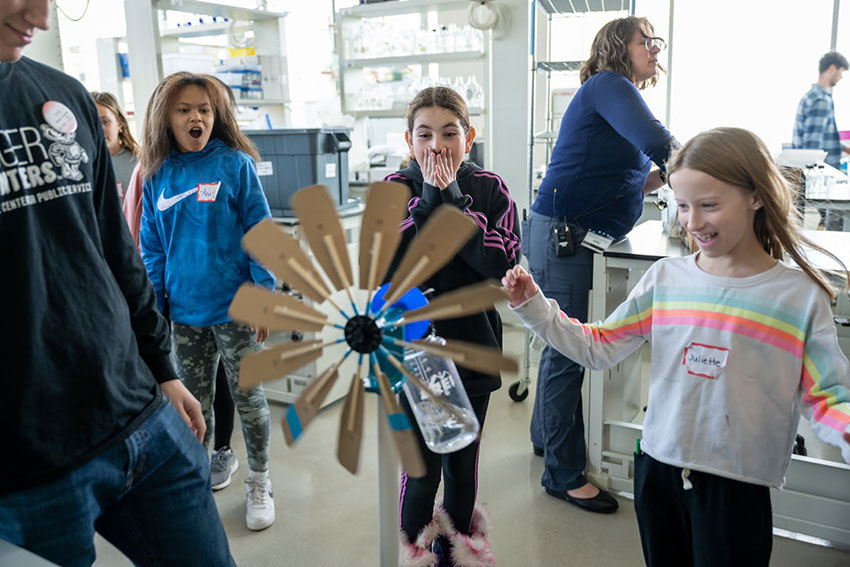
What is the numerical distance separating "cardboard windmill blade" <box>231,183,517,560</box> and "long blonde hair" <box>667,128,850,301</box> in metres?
0.77

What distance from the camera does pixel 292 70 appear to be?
440 cm

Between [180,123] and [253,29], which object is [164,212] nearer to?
[180,123]

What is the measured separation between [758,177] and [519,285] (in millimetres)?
467

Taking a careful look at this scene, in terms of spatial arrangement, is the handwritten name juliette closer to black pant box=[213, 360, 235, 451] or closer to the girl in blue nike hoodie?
the girl in blue nike hoodie

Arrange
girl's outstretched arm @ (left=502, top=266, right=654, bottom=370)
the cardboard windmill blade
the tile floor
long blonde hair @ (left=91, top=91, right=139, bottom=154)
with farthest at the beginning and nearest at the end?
long blonde hair @ (left=91, top=91, right=139, bottom=154) → the tile floor → girl's outstretched arm @ (left=502, top=266, right=654, bottom=370) → the cardboard windmill blade

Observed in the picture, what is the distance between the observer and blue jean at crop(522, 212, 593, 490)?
7.22 feet

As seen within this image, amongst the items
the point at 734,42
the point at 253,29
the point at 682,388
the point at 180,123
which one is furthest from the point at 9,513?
the point at 734,42

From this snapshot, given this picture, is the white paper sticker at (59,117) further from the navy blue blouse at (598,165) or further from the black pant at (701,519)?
the navy blue blouse at (598,165)

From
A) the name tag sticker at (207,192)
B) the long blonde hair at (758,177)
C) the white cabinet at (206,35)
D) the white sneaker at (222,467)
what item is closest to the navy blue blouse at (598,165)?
the long blonde hair at (758,177)

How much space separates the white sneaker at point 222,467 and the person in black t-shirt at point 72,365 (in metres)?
1.39

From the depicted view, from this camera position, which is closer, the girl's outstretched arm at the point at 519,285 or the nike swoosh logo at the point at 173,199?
the girl's outstretched arm at the point at 519,285

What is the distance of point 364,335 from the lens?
0.65 meters

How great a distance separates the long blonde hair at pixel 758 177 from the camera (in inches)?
47.5

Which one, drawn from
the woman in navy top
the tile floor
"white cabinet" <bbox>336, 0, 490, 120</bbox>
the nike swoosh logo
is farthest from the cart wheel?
"white cabinet" <bbox>336, 0, 490, 120</bbox>
